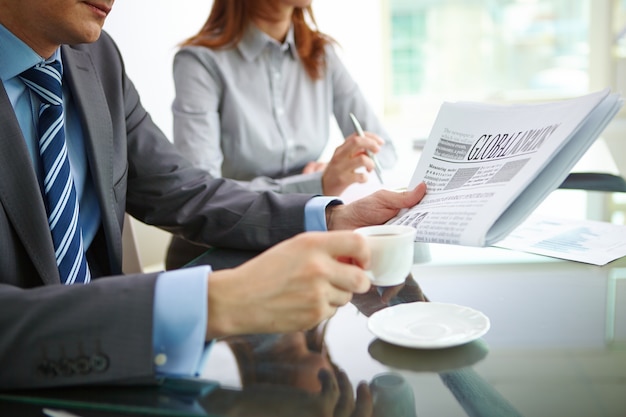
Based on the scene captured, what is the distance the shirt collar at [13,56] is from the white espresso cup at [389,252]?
565 mm

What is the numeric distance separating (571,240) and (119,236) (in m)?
→ 0.74

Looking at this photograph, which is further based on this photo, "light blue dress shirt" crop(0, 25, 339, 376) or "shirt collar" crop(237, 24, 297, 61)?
"shirt collar" crop(237, 24, 297, 61)

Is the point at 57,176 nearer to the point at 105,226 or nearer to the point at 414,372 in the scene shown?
the point at 105,226

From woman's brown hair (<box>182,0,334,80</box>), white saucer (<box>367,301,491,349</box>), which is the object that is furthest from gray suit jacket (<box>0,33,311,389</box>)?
woman's brown hair (<box>182,0,334,80</box>)

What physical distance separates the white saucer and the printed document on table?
0.30 m

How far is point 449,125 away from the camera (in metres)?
1.12

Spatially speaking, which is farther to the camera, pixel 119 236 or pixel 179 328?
pixel 119 236

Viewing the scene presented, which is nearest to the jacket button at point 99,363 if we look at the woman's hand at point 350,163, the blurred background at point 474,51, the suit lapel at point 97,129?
the suit lapel at point 97,129

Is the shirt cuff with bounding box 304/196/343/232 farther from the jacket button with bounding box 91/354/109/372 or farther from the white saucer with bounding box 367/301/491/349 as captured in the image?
the jacket button with bounding box 91/354/109/372

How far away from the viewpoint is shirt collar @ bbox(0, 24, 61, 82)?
990 mm

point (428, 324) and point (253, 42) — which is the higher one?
Result: point (253, 42)

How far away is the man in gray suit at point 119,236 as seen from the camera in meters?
0.65

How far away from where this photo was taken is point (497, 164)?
95 cm

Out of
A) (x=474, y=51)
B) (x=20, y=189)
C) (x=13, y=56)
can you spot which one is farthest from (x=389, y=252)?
(x=474, y=51)
